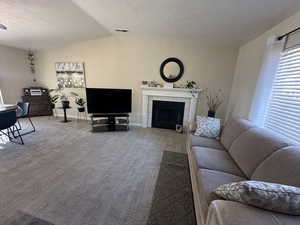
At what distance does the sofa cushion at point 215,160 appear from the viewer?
1561mm

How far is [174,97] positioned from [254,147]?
2.58 meters

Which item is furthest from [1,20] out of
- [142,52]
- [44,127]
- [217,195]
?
[217,195]

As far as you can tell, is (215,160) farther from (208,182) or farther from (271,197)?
(271,197)

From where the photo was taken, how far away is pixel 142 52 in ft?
13.0

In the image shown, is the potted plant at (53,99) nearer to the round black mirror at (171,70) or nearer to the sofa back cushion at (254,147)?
the round black mirror at (171,70)

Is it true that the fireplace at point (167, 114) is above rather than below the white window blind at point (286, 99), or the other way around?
below

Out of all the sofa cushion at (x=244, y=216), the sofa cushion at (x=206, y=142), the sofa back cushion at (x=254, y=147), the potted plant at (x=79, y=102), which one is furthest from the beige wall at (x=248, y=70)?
the potted plant at (x=79, y=102)

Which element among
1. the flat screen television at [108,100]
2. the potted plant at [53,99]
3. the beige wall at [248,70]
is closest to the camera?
the beige wall at [248,70]

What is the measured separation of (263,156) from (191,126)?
1403 millimetres

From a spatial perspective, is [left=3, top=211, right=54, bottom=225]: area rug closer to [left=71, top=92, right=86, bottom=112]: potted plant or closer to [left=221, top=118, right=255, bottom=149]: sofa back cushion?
[left=221, top=118, right=255, bottom=149]: sofa back cushion

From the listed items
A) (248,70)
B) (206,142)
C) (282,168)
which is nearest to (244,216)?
(282,168)

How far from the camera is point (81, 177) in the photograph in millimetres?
1947

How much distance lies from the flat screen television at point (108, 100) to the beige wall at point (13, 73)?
10.1 feet

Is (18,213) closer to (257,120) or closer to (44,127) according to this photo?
(44,127)
